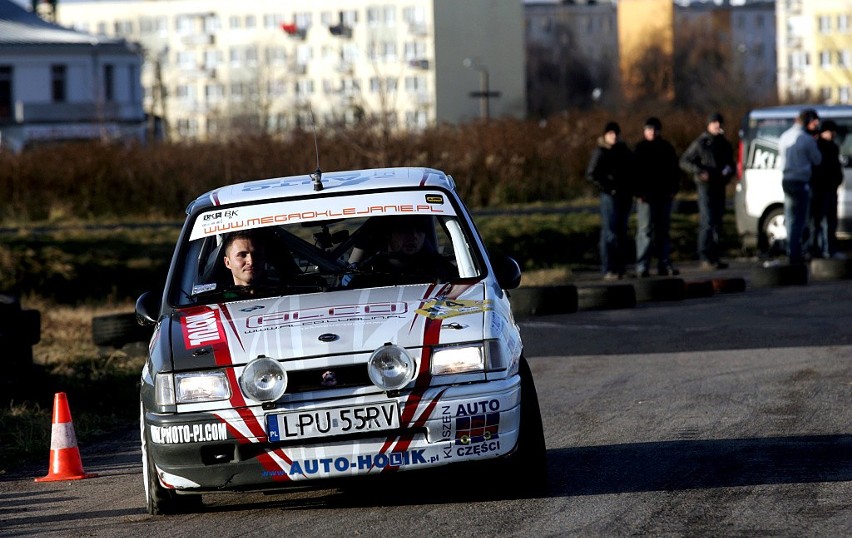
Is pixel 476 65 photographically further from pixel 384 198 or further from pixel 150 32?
pixel 384 198

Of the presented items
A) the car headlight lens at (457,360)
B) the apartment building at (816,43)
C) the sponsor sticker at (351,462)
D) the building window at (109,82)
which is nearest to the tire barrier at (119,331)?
the sponsor sticker at (351,462)

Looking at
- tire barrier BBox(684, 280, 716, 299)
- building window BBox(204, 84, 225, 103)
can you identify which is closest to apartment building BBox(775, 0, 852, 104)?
building window BBox(204, 84, 225, 103)

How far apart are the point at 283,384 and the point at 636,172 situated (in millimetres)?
12208

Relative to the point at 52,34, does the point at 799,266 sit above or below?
below

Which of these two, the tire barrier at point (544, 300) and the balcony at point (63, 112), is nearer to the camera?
the tire barrier at point (544, 300)

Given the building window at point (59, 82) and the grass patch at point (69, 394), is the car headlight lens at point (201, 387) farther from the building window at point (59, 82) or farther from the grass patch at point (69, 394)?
the building window at point (59, 82)

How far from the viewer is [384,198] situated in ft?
25.2

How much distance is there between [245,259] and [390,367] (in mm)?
1507

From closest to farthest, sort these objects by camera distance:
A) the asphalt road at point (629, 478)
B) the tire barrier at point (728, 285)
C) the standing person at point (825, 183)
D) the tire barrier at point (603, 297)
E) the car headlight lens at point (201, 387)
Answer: the asphalt road at point (629, 478) < the car headlight lens at point (201, 387) < the tire barrier at point (603, 297) < the tire barrier at point (728, 285) < the standing person at point (825, 183)

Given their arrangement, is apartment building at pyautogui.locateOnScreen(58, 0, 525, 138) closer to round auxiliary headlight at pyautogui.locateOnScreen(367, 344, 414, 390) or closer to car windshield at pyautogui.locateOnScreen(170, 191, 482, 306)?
car windshield at pyautogui.locateOnScreen(170, 191, 482, 306)

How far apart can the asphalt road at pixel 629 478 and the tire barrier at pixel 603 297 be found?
3.59 metres

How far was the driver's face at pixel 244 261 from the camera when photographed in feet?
24.7

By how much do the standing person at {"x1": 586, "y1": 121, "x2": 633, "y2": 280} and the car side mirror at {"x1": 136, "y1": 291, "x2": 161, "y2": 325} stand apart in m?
10.6

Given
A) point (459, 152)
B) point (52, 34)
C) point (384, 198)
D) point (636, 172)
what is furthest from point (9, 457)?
point (52, 34)
